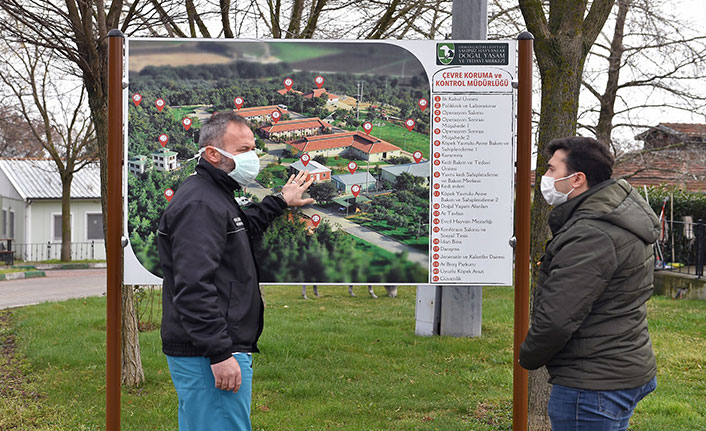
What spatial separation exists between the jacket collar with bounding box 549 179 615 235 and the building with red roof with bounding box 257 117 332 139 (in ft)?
5.85

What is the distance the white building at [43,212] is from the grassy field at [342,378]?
2525cm

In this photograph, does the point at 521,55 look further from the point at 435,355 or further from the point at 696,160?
the point at 696,160

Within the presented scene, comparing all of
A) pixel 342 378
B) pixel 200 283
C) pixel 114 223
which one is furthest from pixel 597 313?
pixel 342 378

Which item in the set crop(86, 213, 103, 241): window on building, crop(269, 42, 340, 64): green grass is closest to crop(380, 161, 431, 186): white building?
crop(269, 42, 340, 64): green grass

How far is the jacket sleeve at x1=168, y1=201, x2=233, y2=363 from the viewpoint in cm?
305

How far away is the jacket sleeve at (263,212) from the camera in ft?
13.4

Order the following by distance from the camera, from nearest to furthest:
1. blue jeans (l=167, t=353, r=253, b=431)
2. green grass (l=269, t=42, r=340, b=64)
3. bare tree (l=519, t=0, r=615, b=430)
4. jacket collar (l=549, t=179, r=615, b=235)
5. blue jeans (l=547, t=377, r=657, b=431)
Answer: blue jeans (l=547, t=377, r=657, b=431)
jacket collar (l=549, t=179, r=615, b=235)
blue jeans (l=167, t=353, r=253, b=431)
green grass (l=269, t=42, r=340, b=64)
bare tree (l=519, t=0, r=615, b=430)

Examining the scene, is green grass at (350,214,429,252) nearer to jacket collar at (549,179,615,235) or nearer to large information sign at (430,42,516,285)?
large information sign at (430,42,516,285)

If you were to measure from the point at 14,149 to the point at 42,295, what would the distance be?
1548 inches

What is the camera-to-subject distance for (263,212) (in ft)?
13.6

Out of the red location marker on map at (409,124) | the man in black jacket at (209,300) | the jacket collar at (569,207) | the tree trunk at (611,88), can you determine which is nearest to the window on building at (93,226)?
the tree trunk at (611,88)

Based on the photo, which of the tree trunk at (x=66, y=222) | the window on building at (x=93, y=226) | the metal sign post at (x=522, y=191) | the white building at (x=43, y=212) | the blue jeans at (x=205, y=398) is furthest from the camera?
the window on building at (x=93, y=226)

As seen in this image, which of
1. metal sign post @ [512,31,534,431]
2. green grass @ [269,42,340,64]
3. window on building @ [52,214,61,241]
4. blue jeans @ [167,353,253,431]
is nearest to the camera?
blue jeans @ [167,353,253,431]

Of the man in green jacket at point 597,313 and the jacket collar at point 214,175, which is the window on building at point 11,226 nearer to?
the jacket collar at point 214,175
